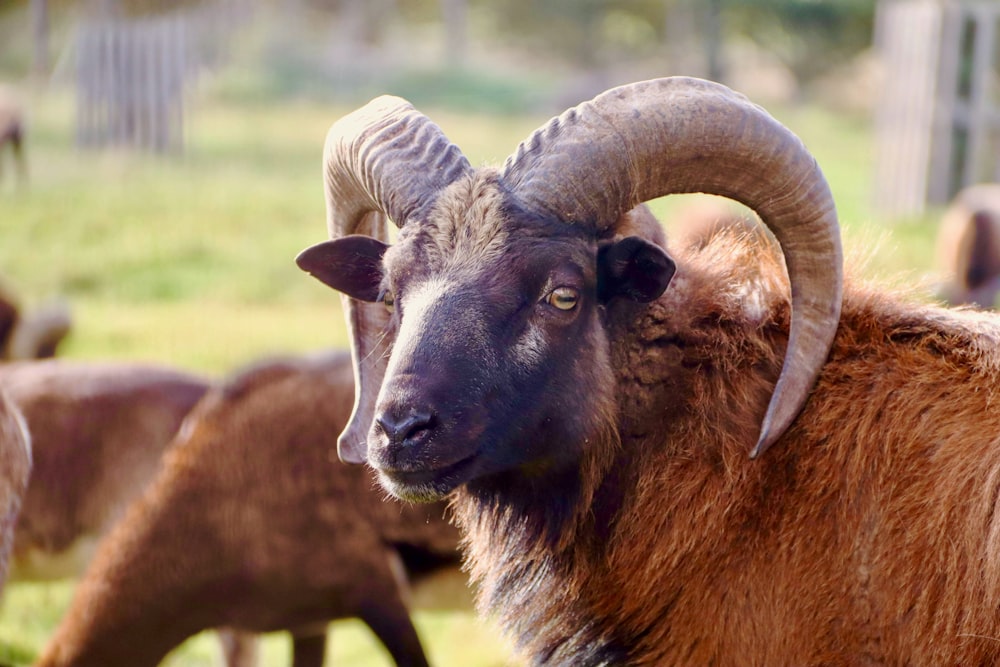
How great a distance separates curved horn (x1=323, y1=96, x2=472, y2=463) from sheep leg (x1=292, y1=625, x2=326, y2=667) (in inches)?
83.3

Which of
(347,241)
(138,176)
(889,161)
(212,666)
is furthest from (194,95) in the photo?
(347,241)

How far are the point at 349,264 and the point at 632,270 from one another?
116 centimetres

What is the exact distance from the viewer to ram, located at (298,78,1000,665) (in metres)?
3.62

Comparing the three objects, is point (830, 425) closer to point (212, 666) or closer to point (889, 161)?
point (212, 666)

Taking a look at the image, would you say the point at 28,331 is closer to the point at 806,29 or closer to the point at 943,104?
the point at 943,104

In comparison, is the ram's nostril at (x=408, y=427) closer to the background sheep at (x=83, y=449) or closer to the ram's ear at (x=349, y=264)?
the ram's ear at (x=349, y=264)

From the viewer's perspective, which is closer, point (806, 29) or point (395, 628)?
point (395, 628)

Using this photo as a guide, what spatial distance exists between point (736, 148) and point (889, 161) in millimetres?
14803

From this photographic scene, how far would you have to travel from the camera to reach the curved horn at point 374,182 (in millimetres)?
4156

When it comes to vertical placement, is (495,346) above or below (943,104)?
above

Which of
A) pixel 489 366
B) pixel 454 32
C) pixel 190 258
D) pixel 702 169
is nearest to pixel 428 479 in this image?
pixel 489 366

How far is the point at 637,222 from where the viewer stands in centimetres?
421

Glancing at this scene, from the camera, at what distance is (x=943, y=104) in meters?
16.0

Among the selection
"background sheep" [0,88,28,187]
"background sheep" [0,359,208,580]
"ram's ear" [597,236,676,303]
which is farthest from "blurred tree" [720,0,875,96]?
"ram's ear" [597,236,676,303]
